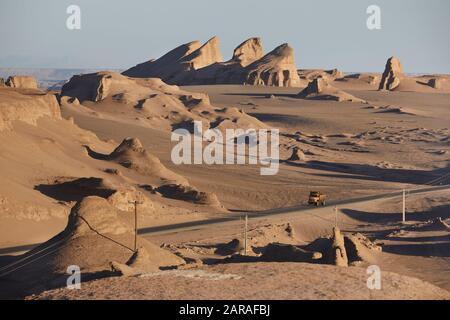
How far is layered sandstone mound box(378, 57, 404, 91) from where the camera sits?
114 metres

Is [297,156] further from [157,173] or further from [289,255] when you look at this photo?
[289,255]

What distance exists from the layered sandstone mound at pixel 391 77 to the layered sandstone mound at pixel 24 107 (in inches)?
2888

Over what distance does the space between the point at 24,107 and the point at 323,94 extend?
58.5 metres

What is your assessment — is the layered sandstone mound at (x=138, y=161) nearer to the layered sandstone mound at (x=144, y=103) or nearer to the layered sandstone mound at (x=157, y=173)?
the layered sandstone mound at (x=157, y=173)

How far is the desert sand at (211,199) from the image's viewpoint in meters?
16.2

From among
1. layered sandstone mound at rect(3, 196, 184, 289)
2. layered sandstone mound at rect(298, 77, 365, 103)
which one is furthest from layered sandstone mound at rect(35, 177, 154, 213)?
layered sandstone mound at rect(298, 77, 365, 103)

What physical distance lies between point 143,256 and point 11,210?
10153 mm

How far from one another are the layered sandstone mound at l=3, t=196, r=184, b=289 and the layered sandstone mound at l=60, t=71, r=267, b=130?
44010 millimetres

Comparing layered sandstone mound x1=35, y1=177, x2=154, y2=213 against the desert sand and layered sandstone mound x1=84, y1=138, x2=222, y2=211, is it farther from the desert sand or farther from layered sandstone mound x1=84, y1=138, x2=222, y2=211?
layered sandstone mound x1=84, y1=138, x2=222, y2=211

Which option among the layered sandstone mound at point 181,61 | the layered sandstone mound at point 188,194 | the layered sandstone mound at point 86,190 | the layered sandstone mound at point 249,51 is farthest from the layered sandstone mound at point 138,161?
the layered sandstone mound at point 249,51

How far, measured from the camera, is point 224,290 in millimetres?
14703

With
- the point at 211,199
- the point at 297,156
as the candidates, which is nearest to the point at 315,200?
the point at 211,199

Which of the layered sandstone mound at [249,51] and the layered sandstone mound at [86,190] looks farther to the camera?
the layered sandstone mound at [249,51]
